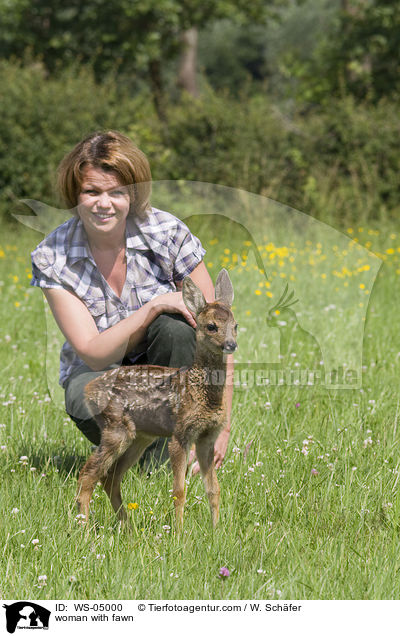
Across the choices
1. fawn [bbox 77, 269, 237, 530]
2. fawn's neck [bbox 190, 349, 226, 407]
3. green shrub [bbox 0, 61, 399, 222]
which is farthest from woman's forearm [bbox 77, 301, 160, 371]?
green shrub [bbox 0, 61, 399, 222]

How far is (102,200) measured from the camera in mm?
3396

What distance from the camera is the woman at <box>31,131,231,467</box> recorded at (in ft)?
11.3

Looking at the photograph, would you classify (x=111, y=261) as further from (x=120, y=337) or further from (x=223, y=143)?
(x=223, y=143)

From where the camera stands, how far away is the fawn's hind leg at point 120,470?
3.14 meters

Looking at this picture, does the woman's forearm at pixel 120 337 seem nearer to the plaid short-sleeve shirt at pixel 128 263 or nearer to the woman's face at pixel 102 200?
the plaid short-sleeve shirt at pixel 128 263

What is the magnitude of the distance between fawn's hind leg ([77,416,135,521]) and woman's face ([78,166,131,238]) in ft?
3.16

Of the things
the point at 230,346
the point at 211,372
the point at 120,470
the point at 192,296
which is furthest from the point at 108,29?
the point at 230,346

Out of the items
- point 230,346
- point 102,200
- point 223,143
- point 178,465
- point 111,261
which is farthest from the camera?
point 223,143

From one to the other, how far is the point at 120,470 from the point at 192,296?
38.2 inches

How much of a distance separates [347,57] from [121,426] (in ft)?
58.6

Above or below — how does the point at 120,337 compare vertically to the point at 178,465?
above

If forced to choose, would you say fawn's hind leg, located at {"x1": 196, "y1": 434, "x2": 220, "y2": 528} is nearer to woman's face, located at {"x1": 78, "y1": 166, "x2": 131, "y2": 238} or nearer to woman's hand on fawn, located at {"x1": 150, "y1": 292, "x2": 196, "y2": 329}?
woman's hand on fawn, located at {"x1": 150, "y1": 292, "x2": 196, "y2": 329}
